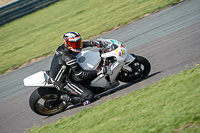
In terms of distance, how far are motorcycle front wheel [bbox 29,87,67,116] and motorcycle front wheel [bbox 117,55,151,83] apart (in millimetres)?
1629

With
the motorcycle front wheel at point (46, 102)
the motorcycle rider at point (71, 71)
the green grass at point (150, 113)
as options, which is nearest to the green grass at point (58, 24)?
the motorcycle front wheel at point (46, 102)

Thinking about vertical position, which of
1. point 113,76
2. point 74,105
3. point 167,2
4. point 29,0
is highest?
point 29,0

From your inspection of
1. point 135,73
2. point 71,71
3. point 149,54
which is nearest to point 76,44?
point 71,71

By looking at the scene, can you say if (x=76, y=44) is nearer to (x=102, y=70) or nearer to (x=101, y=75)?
(x=102, y=70)

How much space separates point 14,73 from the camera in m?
9.66

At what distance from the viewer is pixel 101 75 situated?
5770 millimetres

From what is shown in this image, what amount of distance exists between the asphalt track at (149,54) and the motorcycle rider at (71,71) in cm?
34

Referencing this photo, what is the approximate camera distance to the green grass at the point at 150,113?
3.21m

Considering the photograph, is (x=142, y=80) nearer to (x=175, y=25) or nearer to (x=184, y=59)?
(x=184, y=59)

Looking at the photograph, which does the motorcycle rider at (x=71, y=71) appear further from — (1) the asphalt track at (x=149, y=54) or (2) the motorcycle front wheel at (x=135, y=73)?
(2) the motorcycle front wheel at (x=135, y=73)

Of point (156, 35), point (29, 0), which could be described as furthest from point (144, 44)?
point (29, 0)

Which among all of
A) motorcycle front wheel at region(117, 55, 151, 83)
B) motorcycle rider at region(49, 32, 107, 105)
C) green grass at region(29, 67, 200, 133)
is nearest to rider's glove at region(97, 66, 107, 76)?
motorcycle rider at region(49, 32, 107, 105)

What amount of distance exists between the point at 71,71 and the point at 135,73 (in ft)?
5.16

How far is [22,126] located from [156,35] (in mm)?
5678
